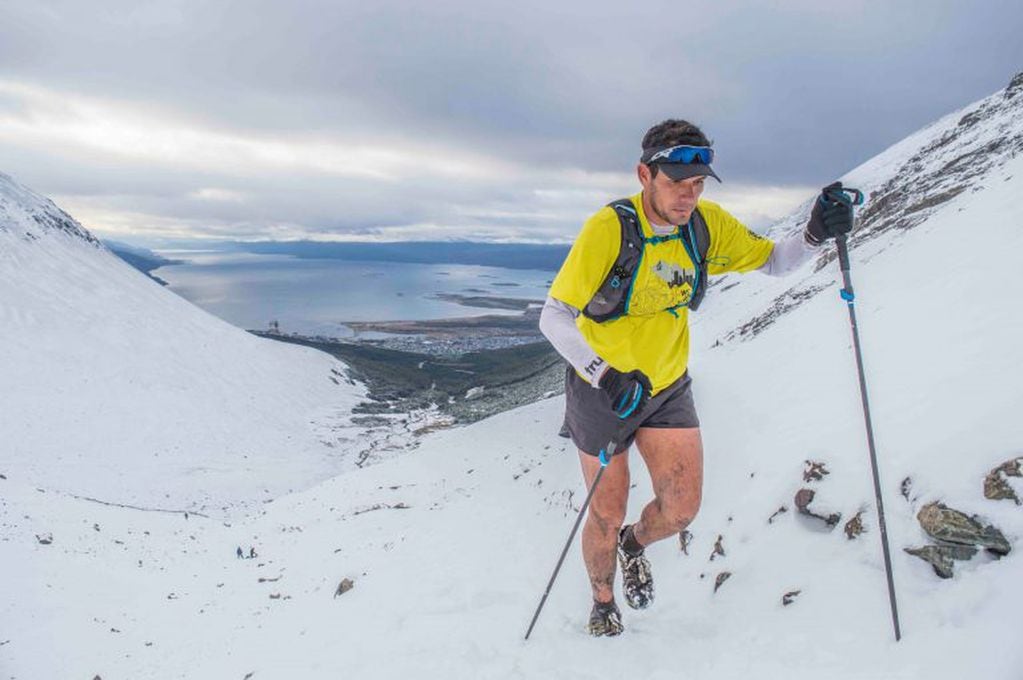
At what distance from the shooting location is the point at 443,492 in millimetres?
18562

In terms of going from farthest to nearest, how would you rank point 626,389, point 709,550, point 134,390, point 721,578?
1. point 134,390
2. point 709,550
3. point 721,578
4. point 626,389

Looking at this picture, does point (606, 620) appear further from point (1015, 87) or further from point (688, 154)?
point (1015, 87)

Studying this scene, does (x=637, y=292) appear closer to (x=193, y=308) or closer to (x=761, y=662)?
(x=761, y=662)

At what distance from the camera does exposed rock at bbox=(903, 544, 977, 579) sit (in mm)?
4191

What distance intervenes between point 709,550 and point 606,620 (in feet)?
6.15

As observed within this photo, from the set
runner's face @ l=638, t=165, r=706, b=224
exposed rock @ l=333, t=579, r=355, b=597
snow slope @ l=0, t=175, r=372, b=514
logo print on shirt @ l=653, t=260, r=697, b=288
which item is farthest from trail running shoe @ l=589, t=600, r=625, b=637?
snow slope @ l=0, t=175, r=372, b=514

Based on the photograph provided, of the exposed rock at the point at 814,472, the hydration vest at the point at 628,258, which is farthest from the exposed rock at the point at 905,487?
the hydration vest at the point at 628,258

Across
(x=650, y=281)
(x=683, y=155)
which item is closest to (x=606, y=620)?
(x=650, y=281)

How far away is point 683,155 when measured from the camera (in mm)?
4137

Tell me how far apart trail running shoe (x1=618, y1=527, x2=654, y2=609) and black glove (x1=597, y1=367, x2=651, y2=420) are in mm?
1863

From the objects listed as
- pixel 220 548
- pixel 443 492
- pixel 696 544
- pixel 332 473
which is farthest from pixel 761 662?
pixel 332 473

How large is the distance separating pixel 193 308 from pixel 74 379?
142ft

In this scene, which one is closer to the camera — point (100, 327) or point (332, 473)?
point (332, 473)

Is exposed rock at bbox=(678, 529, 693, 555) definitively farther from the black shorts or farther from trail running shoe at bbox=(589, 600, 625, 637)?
the black shorts
